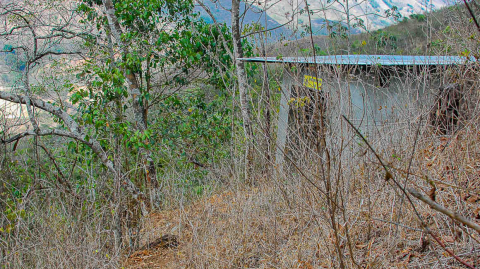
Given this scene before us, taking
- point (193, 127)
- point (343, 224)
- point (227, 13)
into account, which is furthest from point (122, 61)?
point (343, 224)

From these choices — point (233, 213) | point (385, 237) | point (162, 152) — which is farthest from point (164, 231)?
point (385, 237)

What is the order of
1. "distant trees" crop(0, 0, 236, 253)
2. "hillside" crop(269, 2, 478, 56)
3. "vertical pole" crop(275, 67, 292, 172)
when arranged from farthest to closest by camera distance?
"distant trees" crop(0, 0, 236, 253) < "hillside" crop(269, 2, 478, 56) < "vertical pole" crop(275, 67, 292, 172)

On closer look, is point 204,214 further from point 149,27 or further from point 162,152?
point 149,27

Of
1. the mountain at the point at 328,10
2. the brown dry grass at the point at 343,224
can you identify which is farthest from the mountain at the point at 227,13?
the brown dry grass at the point at 343,224

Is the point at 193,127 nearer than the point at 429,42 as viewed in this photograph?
No

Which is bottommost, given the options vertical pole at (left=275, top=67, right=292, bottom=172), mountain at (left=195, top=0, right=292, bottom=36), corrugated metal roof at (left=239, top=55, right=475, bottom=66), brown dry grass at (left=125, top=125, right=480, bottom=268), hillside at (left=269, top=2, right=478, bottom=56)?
brown dry grass at (left=125, top=125, right=480, bottom=268)

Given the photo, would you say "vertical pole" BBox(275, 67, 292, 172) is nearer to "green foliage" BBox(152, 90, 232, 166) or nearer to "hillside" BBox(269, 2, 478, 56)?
"hillside" BBox(269, 2, 478, 56)

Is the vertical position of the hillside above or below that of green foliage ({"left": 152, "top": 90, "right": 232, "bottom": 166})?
above

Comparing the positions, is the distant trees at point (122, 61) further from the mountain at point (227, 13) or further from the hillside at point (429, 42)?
the hillside at point (429, 42)

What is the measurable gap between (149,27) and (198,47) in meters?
0.97

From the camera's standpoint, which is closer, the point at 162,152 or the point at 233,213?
the point at 233,213

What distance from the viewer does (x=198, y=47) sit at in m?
6.60

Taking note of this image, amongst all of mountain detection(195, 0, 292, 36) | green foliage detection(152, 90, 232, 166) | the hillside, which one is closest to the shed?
the hillside

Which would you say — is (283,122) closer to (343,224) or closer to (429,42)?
(343,224)
